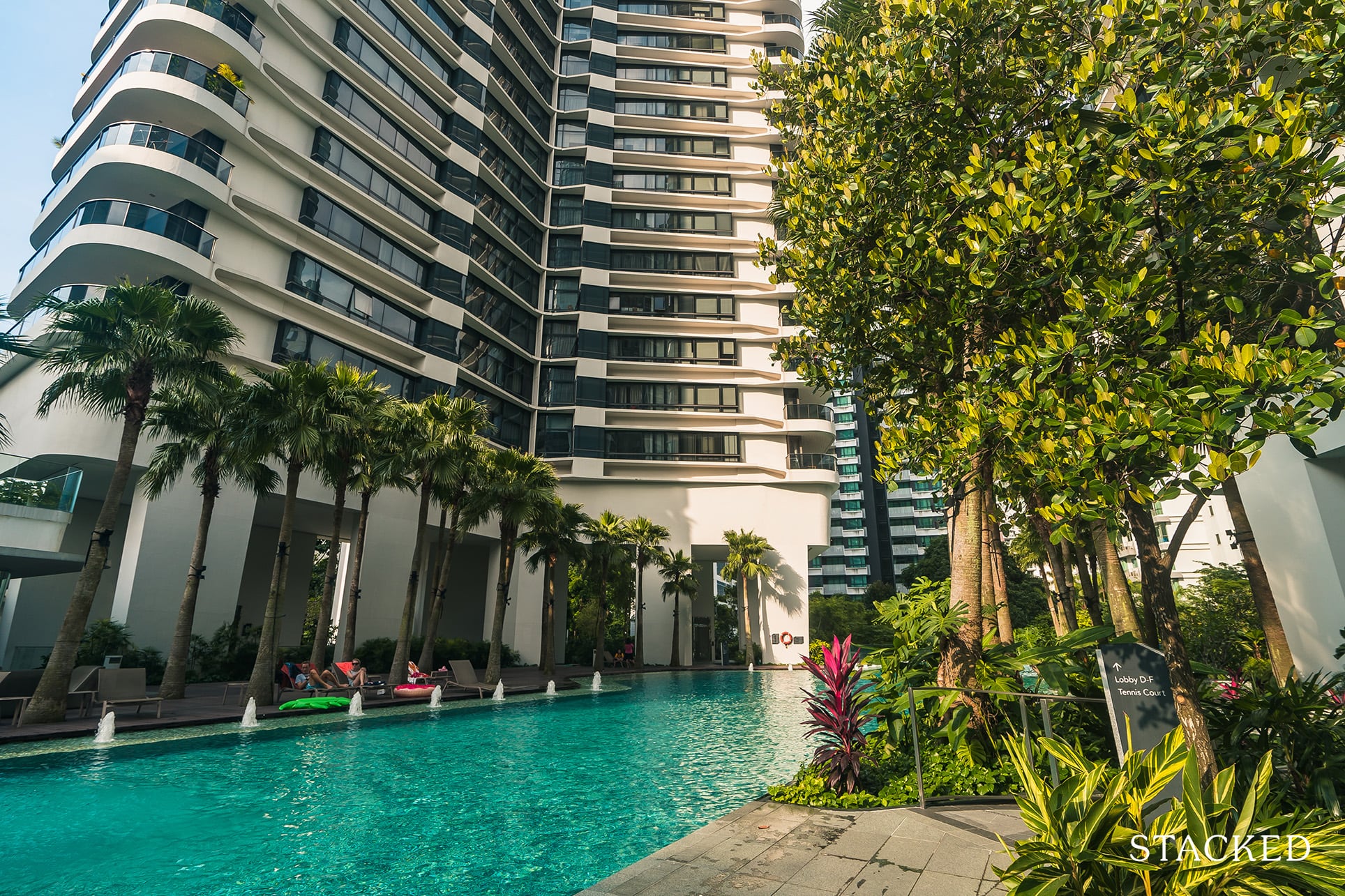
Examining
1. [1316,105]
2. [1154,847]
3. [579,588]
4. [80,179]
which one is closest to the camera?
[1154,847]

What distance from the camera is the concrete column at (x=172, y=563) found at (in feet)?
68.9

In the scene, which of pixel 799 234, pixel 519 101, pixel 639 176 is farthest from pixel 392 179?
pixel 799 234

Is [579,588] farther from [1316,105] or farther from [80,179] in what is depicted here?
[1316,105]

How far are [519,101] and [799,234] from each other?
4335cm

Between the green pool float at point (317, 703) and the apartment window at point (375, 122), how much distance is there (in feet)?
90.6

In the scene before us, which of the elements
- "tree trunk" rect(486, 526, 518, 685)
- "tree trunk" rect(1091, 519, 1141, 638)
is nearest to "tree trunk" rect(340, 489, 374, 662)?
"tree trunk" rect(486, 526, 518, 685)

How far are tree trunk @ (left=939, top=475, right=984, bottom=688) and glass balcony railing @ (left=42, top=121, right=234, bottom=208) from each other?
29147 millimetres

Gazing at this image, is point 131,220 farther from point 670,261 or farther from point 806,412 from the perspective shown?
point 806,412

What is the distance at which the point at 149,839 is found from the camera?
23.1 ft

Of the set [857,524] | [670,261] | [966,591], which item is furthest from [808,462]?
[857,524]

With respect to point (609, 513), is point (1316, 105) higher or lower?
lower

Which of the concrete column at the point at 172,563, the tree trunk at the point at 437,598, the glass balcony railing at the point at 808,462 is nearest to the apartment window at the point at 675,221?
the glass balcony railing at the point at 808,462

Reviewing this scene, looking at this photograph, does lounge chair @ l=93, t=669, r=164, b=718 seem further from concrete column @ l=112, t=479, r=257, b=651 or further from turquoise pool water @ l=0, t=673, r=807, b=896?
concrete column @ l=112, t=479, r=257, b=651

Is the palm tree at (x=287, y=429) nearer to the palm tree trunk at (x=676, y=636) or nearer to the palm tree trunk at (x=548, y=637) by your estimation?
the palm tree trunk at (x=548, y=637)
